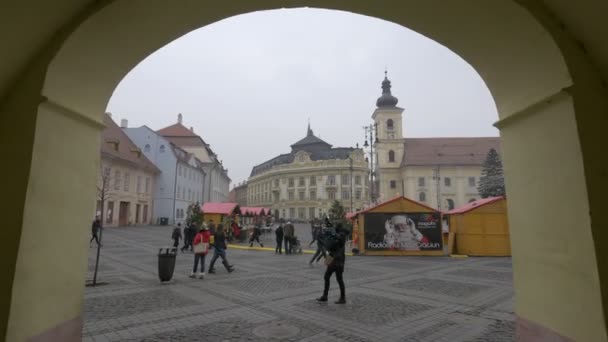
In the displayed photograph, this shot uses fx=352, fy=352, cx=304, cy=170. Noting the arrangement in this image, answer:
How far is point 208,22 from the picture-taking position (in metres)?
4.15

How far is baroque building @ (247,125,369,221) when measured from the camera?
83.6 meters

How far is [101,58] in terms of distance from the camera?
3.73m

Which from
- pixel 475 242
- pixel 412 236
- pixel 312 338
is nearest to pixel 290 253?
pixel 412 236

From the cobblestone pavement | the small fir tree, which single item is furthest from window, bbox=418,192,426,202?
the cobblestone pavement

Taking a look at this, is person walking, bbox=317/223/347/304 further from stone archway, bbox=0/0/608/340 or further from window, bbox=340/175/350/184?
window, bbox=340/175/350/184

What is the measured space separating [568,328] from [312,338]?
345cm

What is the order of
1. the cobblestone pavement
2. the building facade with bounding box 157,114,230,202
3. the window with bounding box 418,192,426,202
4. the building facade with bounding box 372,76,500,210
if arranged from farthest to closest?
the window with bounding box 418,192,426,202 < the building facade with bounding box 372,76,500,210 < the building facade with bounding box 157,114,230,202 < the cobblestone pavement

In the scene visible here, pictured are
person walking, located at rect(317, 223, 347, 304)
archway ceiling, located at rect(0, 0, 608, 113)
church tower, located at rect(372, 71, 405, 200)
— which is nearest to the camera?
archway ceiling, located at rect(0, 0, 608, 113)

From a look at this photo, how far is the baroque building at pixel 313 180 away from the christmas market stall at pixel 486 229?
2418 inches

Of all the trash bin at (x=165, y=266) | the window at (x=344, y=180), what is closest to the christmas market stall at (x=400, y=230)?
the trash bin at (x=165, y=266)

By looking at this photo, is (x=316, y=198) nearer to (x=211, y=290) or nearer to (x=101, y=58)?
(x=211, y=290)

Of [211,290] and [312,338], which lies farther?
[211,290]

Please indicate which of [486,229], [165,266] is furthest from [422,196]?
[165,266]

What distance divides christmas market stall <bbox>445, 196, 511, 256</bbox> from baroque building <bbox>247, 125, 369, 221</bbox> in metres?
61.4
